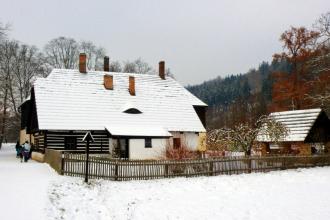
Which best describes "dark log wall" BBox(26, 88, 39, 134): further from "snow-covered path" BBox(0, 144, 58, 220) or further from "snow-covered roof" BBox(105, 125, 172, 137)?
"snow-covered path" BBox(0, 144, 58, 220)

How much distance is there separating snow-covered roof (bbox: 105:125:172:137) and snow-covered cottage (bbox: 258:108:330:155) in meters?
7.85

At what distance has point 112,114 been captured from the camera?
32062mm

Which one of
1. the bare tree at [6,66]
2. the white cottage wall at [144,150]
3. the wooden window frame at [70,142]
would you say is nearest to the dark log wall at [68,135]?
the wooden window frame at [70,142]

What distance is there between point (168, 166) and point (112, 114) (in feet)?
40.8

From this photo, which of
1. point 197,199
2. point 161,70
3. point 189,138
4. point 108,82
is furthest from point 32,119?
point 197,199

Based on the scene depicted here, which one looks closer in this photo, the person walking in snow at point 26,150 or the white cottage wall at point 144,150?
the person walking in snow at point 26,150

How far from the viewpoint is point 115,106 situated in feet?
108

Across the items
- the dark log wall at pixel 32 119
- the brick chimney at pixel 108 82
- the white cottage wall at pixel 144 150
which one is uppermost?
the brick chimney at pixel 108 82

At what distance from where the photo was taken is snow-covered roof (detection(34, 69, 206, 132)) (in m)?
30.2

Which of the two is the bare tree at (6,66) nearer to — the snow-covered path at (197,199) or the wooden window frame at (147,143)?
the wooden window frame at (147,143)

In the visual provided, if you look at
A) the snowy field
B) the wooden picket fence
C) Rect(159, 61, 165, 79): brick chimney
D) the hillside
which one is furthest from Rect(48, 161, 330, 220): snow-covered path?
the hillside

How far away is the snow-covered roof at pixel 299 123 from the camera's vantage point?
94.8 ft

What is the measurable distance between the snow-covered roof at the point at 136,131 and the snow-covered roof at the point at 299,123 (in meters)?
7.85

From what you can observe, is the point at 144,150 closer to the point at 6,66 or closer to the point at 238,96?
the point at 6,66
